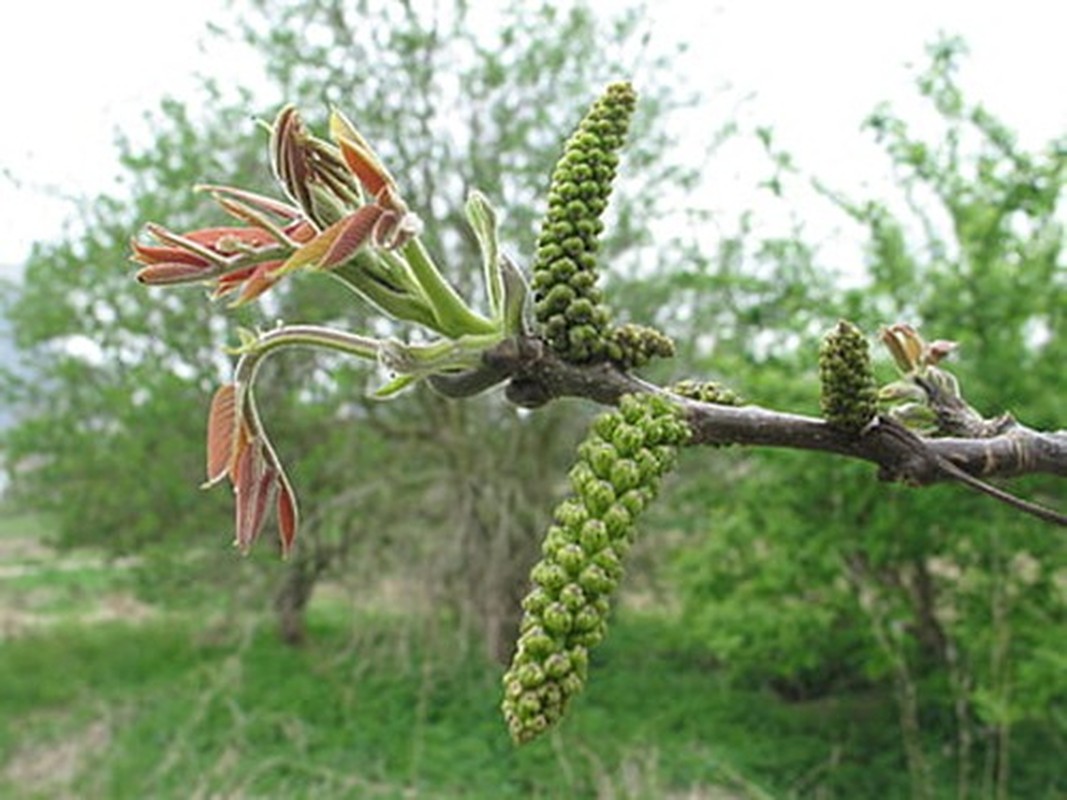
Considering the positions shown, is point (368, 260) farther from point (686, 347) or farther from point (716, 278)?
point (686, 347)

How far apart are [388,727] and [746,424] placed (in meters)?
5.51

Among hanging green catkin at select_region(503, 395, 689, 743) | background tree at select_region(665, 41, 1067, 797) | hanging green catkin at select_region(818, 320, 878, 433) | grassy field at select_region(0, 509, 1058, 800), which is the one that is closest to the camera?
hanging green catkin at select_region(503, 395, 689, 743)

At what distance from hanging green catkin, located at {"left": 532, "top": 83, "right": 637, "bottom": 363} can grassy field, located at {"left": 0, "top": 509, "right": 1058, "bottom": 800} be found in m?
3.91

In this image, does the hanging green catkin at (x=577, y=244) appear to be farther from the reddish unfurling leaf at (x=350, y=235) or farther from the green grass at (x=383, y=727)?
the green grass at (x=383, y=727)

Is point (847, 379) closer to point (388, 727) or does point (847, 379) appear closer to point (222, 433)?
point (222, 433)

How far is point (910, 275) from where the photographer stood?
4.48m

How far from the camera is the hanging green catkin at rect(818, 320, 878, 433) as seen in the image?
55cm

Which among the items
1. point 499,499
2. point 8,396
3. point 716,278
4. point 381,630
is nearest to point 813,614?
point 716,278

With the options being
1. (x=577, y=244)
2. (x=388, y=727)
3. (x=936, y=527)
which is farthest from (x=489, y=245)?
(x=388, y=727)

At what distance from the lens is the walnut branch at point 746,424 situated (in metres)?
0.57

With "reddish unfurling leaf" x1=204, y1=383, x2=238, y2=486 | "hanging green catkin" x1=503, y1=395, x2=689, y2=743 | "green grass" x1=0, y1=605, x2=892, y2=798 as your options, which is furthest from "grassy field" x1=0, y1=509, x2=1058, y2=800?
"hanging green catkin" x1=503, y1=395, x2=689, y2=743

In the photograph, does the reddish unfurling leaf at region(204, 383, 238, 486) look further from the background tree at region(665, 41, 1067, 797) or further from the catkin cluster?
the background tree at region(665, 41, 1067, 797)

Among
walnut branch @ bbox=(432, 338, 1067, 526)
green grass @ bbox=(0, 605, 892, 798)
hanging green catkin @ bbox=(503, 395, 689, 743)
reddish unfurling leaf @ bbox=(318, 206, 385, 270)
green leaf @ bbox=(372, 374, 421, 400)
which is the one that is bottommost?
green grass @ bbox=(0, 605, 892, 798)

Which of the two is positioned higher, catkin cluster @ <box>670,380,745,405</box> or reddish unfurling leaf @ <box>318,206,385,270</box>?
reddish unfurling leaf @ <box>318,206,385,270</box>
